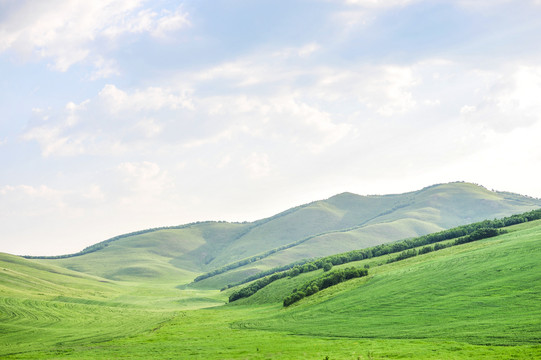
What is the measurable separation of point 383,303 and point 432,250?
168 ft

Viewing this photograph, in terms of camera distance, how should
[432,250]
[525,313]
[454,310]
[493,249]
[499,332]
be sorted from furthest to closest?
[432,250]
[493,249]
[454,310]
[525,313]
[499,332]

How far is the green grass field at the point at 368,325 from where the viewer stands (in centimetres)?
4475

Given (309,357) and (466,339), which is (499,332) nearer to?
(466,339)

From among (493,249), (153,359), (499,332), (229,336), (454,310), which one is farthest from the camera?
(493,249)

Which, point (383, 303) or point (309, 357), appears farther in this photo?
point (383, 303)

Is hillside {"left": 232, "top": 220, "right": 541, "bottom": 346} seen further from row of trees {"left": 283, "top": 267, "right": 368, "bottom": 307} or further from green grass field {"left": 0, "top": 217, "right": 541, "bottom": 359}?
row of trees {"left": 283, "top": 267, "right": 368, "bottom": 307}

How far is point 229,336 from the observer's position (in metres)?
67.3

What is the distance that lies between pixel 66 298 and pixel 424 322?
11763 centimetres

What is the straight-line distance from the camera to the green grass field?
4475 cm

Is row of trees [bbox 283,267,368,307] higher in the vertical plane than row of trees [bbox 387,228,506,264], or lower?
lower

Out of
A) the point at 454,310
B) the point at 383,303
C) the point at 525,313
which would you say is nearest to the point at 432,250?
the point at 383,303

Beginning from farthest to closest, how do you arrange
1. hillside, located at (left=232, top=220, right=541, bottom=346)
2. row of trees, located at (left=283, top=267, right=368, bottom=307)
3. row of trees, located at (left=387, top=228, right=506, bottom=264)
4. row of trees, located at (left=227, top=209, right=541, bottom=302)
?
row of trees, located at (left=227, top=209, right=541, bottom=302) → row of trees, located at (left=387, top=228, right=506, bottom=264) → row of trees, located at (left=283, top=267, right=368, bottom=307) → hillside, located at (left=232, top=220, right=541, bottom=346)

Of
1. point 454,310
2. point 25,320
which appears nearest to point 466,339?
point 454,310

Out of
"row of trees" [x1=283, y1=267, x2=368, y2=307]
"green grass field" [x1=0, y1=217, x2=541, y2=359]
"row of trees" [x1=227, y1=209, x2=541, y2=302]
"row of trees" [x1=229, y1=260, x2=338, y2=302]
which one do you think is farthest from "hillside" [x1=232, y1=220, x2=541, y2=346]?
"row of trees" [x1=229, y1=260, x2=338, y2=302]
